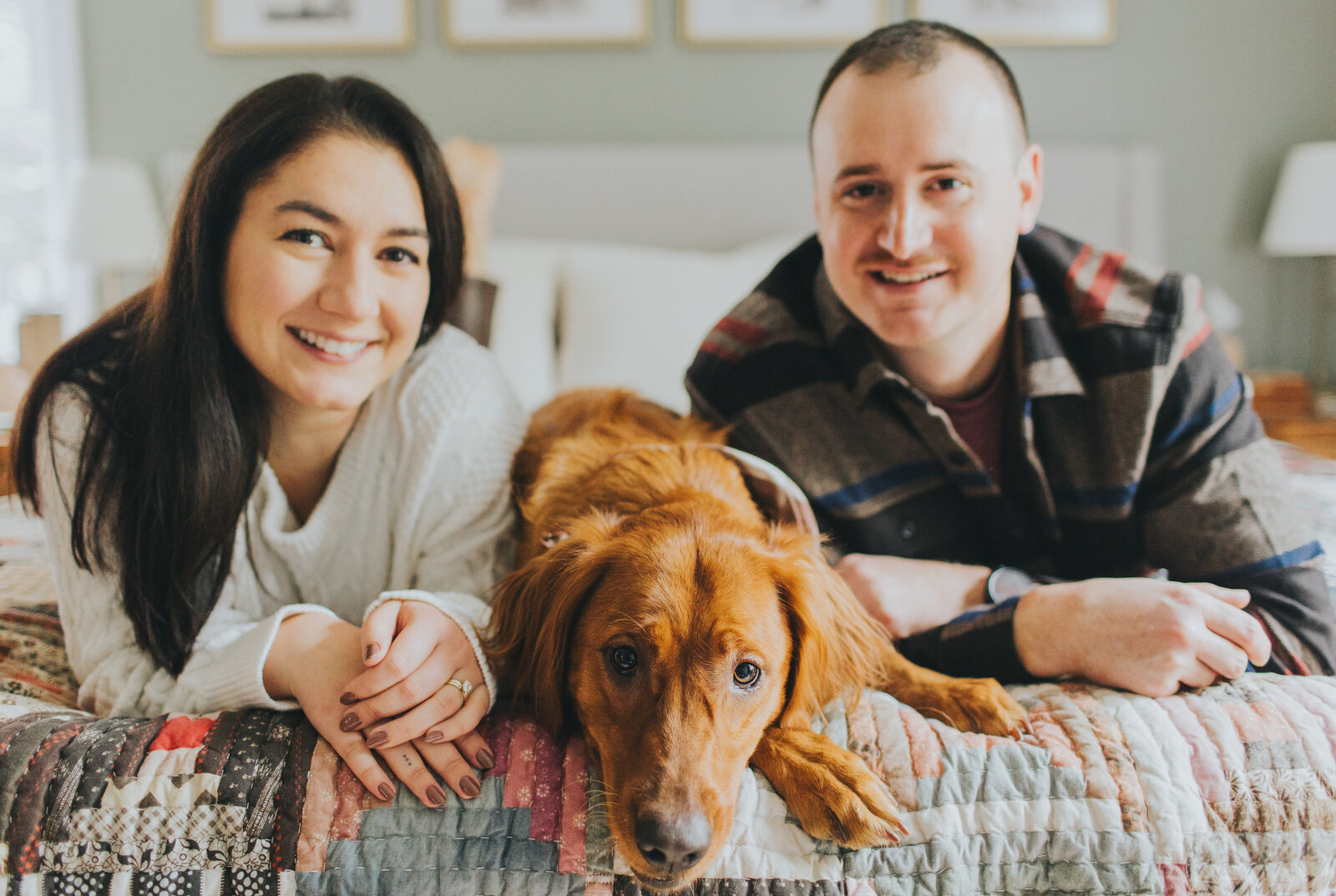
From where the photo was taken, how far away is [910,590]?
56.9 inches

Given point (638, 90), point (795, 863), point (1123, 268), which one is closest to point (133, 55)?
point (638, 90)

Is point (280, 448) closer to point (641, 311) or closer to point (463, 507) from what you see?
point (463, 507)

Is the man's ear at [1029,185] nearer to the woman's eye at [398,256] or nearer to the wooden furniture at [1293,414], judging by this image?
the woman's eye at [398,256]

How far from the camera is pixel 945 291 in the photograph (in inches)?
59.1

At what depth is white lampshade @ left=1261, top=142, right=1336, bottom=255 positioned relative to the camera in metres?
3.55

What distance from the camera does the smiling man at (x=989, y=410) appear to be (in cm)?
136

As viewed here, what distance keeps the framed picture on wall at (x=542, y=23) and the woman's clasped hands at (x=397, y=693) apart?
3.36 metres

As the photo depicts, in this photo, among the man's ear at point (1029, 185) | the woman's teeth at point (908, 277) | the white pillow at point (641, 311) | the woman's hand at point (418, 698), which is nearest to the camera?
the woman's hand at point (418, 698)

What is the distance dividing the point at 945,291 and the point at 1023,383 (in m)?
0.23

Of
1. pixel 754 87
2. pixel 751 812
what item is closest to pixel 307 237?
pixel 751 812

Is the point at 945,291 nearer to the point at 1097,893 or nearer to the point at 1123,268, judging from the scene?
the point at 1123,268

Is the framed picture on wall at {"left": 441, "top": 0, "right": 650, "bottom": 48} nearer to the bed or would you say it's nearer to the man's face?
the man's face

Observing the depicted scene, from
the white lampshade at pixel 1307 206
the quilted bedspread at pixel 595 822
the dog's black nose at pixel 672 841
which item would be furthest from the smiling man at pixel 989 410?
the white lampshade at pixel 1307 206

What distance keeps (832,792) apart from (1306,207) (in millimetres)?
3845
